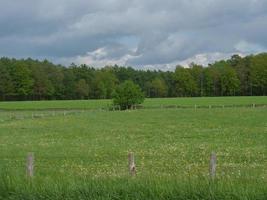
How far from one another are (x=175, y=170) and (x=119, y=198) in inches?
310

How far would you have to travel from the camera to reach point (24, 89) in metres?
182

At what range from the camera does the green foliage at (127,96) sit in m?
89.1

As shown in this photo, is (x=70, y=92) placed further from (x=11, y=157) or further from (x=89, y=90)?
(x=11, y=157)

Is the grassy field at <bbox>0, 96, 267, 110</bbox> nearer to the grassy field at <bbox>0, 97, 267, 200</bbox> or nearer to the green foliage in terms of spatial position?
the green foliage

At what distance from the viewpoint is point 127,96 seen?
89688 millimetres

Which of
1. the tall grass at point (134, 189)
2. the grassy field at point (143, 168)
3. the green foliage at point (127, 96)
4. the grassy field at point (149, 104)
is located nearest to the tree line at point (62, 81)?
the grassy field at point (149, 104)

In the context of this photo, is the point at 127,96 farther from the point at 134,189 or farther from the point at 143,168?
the point at 134,189

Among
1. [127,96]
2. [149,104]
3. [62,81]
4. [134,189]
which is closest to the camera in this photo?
[134,189]

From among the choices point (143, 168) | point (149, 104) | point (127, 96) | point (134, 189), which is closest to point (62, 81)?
point (149, 104)

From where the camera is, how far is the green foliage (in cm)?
8906

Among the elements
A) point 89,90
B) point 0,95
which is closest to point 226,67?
point 89,90

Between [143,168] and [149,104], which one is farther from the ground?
[143,168]

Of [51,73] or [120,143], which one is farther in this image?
[51,73]

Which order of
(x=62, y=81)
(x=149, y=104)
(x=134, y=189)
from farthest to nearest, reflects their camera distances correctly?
1. (x=62, y=81)
2. (x=149, y=104)
3. (x=134, y=189)
